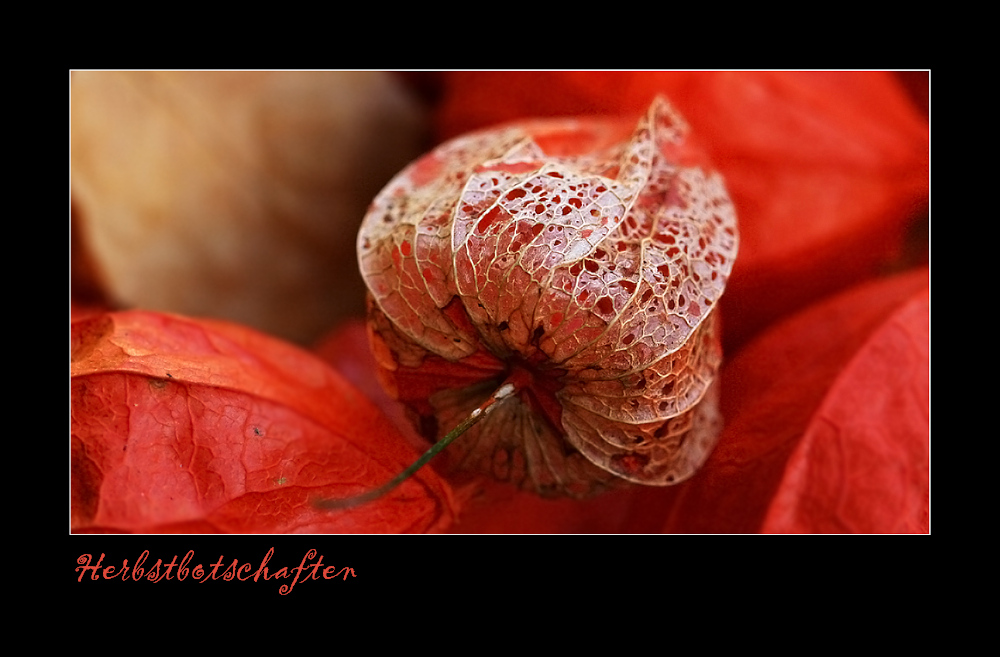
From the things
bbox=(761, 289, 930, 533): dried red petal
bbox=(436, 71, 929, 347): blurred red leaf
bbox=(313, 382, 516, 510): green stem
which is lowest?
bbox=(761, 289, 930, 533): dried red petal

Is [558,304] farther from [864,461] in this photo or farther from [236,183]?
[236,183]

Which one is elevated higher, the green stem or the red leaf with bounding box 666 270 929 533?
the green stem

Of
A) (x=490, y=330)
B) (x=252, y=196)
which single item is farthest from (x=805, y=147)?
(x=252, y=196)

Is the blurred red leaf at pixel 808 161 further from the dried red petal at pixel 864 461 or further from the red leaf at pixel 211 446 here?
the red leaf at pixel 211 446

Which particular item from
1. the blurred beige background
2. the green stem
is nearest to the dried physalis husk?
the green stem

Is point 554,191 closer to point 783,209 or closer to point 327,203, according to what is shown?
point 783,209

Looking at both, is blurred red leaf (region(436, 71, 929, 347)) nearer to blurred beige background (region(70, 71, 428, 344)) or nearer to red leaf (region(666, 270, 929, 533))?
red leaf (region(666, 270, 929, 533))

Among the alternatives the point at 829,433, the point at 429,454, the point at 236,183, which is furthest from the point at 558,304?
the point at 236,183

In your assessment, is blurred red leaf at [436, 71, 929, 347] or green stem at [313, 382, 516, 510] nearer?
green stem at [313, 382, 516, 510]
